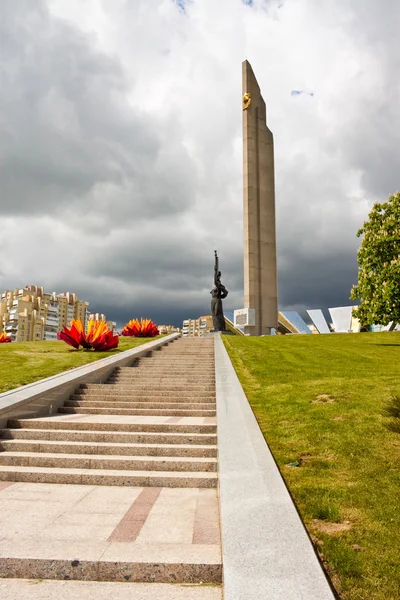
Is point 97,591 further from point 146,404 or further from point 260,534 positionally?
point 146,404

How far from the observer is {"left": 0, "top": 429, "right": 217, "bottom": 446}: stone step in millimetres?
6492

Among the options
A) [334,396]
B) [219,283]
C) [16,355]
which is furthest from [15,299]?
[334,396]

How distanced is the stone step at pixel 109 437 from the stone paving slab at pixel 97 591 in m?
3.26

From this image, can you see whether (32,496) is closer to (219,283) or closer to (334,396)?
(334,396)

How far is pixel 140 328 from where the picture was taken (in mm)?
26750

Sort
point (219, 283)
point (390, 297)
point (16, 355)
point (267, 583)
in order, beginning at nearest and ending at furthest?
point (267, 583)
point (16, 355)
point (390, 297)
point (219, 283)

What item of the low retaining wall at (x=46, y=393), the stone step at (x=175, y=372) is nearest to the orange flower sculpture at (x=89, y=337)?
the stone step at (x=175, y=372)

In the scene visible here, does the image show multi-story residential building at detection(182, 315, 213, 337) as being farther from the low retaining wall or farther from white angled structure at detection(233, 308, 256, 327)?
the low retaining wall

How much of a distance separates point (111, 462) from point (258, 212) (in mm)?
38763

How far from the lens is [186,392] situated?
32.7 ft

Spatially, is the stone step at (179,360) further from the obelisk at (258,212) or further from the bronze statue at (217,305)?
the obelisk at (258,212)

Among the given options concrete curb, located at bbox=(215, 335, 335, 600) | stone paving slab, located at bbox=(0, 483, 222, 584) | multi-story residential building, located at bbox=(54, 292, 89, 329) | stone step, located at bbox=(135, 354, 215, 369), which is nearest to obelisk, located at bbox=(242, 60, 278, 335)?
stone step, located at bbox=(135, 354, 215, 369)

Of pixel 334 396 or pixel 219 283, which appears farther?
pixel 219 283

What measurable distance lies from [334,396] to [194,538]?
18.1 ft
